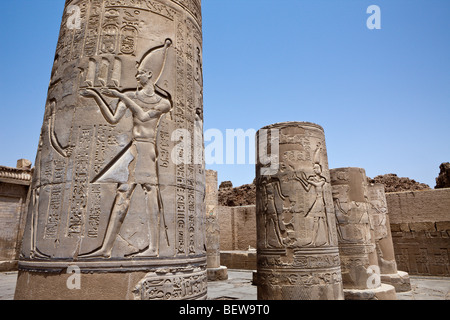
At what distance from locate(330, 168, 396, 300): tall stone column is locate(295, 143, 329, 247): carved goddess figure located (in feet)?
6.95

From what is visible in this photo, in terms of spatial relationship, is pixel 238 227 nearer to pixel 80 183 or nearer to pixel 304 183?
pixel 304 183

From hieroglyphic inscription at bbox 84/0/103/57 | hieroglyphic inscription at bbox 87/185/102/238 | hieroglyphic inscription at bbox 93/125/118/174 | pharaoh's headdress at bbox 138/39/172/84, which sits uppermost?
hieroglyphic inscription at bbox 84/0/103/57

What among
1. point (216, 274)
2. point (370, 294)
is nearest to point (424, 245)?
point (370, 294)

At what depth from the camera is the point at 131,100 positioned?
2.65 m

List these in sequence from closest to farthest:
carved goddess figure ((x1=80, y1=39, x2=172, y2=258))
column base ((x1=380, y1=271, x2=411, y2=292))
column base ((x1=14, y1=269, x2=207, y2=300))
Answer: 1. column base ((x1=14, y1=269, x2=207, y2=300))
2. carved goddess figure ((x1=80, y1=39, x2=172, y2=258))
3. column base ((x1=380, y1=271, x2=411, y2=292))

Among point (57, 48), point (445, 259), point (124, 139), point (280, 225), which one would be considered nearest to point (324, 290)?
point (280, 225)

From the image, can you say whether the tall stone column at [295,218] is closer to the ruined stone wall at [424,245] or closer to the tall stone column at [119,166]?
the tall stone column at [119,166]

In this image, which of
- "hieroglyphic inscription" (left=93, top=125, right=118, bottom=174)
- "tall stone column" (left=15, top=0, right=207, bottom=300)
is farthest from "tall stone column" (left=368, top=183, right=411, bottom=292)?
"hieroglyphic inscription" (left=93, top=125, right=118, bottom=174)

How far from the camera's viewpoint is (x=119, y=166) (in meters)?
2.49

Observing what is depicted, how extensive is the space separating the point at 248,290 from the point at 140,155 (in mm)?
7060

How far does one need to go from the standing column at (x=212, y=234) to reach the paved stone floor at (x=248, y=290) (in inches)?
15.9

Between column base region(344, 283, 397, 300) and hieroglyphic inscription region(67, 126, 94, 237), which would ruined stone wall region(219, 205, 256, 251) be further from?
hieroglyphic inscription region(67, 126, 94, 237)

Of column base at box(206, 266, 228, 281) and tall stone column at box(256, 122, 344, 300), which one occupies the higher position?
tall stone column at box(256, 122, 344, 300)

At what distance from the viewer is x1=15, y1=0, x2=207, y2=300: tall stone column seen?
2.34 m
